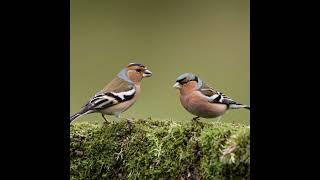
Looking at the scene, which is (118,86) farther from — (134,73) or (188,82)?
(188,82)

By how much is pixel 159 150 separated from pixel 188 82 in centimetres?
114

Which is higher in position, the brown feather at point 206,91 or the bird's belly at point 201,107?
the brown feather at point 206,91

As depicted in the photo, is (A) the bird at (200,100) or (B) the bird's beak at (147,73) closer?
(A) the bird at (200,100)

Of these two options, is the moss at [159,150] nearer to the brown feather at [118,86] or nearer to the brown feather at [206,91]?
the brown feather at [118,86]

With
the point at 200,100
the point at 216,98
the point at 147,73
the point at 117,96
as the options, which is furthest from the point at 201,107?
the point at 147,73

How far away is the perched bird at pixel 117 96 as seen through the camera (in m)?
3.86

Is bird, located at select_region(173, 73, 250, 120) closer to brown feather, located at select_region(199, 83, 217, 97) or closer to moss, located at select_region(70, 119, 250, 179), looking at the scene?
brown feather, located at select_region(199, 83, 217, 97)

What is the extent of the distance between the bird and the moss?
0.58 m

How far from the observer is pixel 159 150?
3.05m

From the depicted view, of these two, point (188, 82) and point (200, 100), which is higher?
point (188, 82)

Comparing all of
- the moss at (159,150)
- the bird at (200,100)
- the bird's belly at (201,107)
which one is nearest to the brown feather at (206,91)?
the bird at (200,100)
